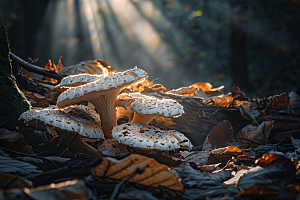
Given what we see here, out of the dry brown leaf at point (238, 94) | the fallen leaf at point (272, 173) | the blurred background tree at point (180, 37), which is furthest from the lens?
the blurred background tree at point (180, 37)

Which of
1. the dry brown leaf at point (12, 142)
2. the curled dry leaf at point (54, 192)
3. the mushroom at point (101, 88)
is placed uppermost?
the mushroom at point (101, 88)

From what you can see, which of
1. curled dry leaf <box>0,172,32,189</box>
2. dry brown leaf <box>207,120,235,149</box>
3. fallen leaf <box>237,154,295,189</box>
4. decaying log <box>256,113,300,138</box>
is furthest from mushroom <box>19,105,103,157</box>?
Result: decaying log <box>256,113,300,138</box>

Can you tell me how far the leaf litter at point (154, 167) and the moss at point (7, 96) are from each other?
12cm

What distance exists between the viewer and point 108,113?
1799 mm

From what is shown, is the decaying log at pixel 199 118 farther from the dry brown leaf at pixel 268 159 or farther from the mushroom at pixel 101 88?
the dry brown leaf at pixel 268 159

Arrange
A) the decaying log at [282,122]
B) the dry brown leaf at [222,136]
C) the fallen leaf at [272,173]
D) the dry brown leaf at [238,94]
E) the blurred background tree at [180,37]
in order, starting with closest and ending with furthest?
the fallen leaf at [272,173], the dry brown leaf at [222,136], the decaying log at [282,122], the dry brown leaf at [238,94], the blurred background tree at [180,37]

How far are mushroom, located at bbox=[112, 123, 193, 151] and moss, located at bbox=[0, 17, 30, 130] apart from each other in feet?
3.39

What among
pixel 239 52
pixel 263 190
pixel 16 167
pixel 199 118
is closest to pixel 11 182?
pixel 16 167

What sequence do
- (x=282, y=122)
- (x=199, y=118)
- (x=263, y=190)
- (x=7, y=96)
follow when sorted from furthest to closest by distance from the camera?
(x=282, y=122)
(x=199, y=118)
(x=7, y=96)
(x=263, y=190)

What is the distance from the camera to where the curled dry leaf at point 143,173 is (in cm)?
93

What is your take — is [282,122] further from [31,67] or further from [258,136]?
[31,67]

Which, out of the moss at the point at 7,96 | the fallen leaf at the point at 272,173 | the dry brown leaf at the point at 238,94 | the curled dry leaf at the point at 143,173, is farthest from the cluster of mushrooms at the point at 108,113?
the dry brown leaf at the point at 238,94

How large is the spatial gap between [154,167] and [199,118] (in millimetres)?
1612

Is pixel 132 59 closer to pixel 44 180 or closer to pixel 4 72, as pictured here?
pixel 4 72
